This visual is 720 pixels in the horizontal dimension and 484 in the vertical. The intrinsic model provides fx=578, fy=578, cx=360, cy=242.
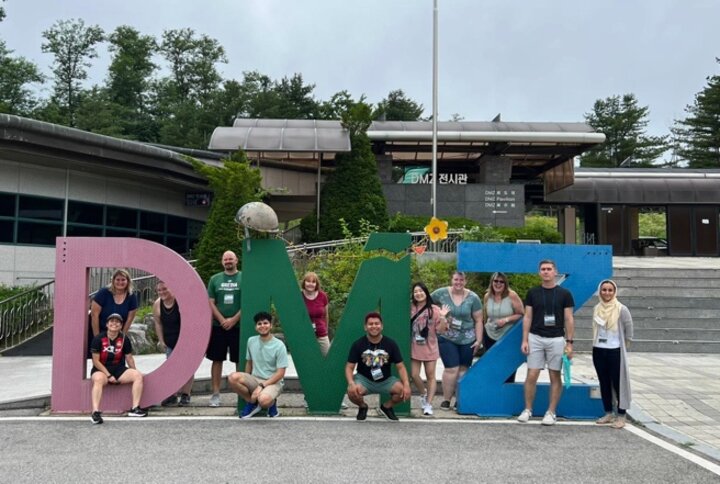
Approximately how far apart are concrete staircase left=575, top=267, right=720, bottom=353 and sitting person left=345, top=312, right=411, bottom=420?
21.6 ft

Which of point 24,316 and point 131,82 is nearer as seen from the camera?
point 24,316

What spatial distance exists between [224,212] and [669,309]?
32.9 feet

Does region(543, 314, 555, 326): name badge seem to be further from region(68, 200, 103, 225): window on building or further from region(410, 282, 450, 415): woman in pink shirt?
region(68, 200, 103, 225): window on building

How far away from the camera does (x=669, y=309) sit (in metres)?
12.8

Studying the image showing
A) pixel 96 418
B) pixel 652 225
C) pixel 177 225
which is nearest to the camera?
pixel 96 418

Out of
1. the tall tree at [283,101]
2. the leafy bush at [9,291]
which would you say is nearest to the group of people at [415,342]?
the leafy bush at [9,291]

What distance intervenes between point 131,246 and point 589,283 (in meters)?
5.40

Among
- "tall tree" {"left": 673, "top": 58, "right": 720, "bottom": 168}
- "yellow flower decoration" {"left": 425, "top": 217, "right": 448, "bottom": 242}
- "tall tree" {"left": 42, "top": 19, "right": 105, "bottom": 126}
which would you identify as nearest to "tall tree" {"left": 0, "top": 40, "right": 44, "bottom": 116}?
"tall tree" {"left": 42, "top": 19, "right": 105, "bottom": 126}

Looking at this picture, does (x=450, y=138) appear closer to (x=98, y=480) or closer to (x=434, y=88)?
(x=434, y=88)

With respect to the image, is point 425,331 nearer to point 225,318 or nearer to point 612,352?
point 612,352

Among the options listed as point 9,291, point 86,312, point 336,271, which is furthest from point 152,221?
point 86,312

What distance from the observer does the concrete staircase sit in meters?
11.6

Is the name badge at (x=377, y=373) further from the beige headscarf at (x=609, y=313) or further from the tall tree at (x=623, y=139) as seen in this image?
the tall tree at (x=623, y=139)

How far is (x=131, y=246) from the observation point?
675 centimetres
